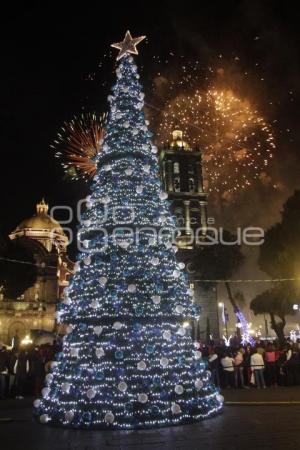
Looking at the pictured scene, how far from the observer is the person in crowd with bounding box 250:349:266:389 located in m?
13.1

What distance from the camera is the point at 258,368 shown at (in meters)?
13.2

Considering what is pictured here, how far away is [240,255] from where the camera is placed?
127 ft

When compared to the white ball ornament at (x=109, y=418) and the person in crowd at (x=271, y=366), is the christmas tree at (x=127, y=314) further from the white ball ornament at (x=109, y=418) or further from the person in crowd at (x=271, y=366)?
the person in crowd at (x=271, y=366)

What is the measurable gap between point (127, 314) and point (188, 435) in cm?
263

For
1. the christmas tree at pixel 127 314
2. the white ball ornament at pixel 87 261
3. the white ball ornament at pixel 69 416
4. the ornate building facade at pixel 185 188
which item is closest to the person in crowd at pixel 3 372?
the christmas tree at pixel 127 314

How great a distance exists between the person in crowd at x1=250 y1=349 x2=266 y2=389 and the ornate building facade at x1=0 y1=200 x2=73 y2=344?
A: 32517 mm

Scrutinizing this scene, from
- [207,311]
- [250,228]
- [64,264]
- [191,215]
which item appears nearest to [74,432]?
[250,228]

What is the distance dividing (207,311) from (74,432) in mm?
37910

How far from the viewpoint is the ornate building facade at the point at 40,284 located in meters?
46.6

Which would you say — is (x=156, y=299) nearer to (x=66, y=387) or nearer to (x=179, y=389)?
(x=179, y=389)

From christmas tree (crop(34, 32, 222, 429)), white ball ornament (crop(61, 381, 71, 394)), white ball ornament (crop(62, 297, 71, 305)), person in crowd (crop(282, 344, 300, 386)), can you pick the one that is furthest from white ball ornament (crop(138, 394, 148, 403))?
person in crowd (crop(282, 344, 300, 386))

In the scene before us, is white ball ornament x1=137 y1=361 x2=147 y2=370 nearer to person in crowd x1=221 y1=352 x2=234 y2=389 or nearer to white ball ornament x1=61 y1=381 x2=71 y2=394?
white ball ornament x1=61 y1=381 x2=71 y2=394

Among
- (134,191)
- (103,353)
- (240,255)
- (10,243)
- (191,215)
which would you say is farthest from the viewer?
(191,215)

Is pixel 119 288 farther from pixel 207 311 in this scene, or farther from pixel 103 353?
pixel 207 311
